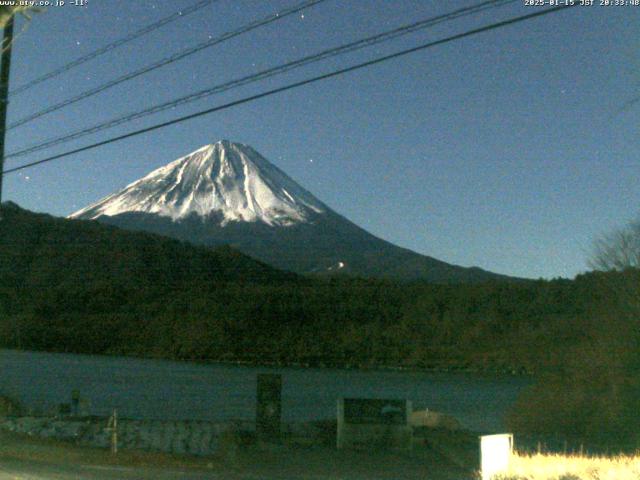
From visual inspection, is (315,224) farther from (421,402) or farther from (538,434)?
(538,434)

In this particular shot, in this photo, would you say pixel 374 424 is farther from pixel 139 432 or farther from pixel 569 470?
pixel 139 432

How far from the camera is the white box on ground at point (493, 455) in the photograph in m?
10.8

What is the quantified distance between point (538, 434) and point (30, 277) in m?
35.3

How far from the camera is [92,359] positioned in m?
38.4

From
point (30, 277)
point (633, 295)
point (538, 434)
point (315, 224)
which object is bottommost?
point (538, 434)

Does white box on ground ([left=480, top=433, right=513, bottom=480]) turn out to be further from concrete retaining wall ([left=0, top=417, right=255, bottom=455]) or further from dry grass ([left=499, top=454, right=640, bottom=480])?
concrete retaining wall ([left=0, top=417, right=255, bottom=455])

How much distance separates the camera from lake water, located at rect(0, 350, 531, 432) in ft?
84.6

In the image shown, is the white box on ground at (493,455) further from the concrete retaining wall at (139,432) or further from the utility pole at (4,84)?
the utility pole at (4,84)

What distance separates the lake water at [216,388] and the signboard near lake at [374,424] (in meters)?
8.07

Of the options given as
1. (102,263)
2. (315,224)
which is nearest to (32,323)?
(102,263)

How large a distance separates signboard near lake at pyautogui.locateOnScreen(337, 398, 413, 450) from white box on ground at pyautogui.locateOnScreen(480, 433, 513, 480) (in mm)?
3666

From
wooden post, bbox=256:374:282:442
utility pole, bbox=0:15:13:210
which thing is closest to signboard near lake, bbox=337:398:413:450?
wooden post, bbox=256:374:282:442

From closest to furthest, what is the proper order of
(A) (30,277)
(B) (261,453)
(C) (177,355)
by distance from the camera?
(B) (261,453), (C) (177,355), (A) (30,277)

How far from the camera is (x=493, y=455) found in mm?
11133
